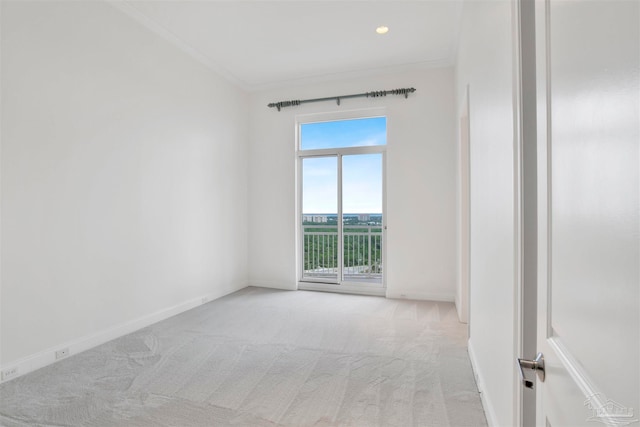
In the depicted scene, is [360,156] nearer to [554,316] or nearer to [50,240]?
[50,240]

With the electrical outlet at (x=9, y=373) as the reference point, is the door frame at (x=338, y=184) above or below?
above

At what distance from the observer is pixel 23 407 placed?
1.88m

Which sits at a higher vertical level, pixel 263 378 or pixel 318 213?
pixel 318 213

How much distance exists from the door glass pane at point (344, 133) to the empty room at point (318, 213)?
0.10 feet

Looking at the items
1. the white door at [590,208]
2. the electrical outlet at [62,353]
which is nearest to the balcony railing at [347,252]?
the electrical outlet at [62,353]

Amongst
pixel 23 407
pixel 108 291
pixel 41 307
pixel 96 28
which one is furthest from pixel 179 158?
pixel 23 407

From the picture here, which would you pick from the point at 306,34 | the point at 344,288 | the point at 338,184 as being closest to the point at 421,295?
the point at 344,288

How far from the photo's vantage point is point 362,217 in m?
4.65

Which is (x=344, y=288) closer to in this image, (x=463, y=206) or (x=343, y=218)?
(x=343, y=218)

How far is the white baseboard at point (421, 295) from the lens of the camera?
13.5ft

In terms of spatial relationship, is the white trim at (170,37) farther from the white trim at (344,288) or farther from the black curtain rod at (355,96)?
the white trim at (344,288)

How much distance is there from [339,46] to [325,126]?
126cm

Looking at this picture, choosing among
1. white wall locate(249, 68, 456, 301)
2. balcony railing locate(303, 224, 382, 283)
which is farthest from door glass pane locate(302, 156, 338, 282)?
white wall locate(249, 68, 456, 301)

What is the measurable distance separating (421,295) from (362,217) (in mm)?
1347
